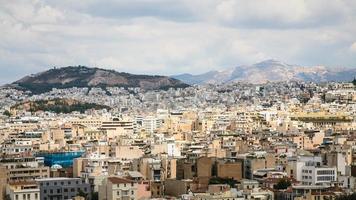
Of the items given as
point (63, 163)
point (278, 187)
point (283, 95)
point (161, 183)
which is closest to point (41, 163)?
point (63, 163)

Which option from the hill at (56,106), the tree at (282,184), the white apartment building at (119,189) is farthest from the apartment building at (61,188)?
the hill at (56,106)

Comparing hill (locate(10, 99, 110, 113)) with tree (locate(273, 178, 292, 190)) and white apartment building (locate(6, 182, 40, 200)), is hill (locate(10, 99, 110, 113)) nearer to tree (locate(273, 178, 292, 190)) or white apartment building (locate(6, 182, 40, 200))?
white apartment building (locate(6, 182, 40, 200))

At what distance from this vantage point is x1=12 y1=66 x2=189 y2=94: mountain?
146375 millimetres

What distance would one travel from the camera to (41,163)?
148 ft

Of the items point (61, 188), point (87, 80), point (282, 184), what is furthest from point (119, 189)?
point (87, 80)

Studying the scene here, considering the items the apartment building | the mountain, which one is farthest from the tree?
the mountain

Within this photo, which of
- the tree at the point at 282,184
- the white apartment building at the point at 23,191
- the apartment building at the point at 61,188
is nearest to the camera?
the white apartment building at the point at 23,191

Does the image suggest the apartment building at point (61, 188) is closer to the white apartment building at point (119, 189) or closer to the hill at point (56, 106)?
the white apartment building at point (119, 189)

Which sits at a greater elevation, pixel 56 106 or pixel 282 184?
pixel 56 106

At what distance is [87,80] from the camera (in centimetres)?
15038

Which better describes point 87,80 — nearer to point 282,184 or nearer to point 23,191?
point 282,184

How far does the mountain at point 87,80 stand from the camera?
146 m

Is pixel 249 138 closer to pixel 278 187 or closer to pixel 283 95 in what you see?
pixel 278 187

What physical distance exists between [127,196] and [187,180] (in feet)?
12.7
